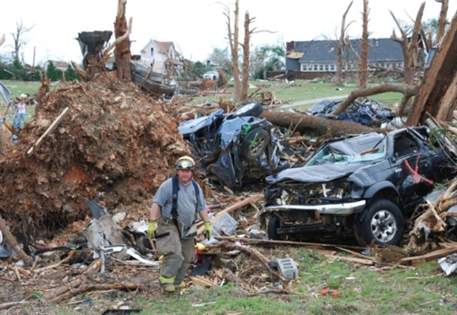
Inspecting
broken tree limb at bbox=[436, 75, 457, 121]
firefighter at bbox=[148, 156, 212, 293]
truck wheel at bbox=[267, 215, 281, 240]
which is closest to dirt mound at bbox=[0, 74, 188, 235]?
truck wheel at bbox=[267, 215, 281, 240]

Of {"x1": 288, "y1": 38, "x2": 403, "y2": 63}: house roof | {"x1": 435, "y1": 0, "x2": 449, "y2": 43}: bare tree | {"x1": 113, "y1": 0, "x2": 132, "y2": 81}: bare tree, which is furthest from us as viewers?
{"x1": 288, "y1": 38, "x2": 403, "y2": 63}: house roof

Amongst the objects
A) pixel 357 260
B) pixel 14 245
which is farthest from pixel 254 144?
pixel 14 245

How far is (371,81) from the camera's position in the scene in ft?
210

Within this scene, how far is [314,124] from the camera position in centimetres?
1939

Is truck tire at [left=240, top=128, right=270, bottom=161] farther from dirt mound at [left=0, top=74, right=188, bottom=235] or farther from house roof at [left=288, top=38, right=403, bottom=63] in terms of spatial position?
house roof at [left=288, top=38, right=403, bottom=63]

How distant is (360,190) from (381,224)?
1.83ft

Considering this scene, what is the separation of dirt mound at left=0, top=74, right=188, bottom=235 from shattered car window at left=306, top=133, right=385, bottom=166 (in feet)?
9.93

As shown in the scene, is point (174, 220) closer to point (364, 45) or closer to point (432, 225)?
point (432, 225)

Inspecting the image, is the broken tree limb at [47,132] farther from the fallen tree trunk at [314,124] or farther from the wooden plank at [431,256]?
the fallen tree trunk at [314,124]

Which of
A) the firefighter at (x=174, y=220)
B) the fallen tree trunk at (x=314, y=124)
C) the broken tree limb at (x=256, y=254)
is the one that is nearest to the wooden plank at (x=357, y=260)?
the broken tree limb at (x=256, y=254)

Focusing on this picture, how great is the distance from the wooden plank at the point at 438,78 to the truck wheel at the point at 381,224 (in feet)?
21.2

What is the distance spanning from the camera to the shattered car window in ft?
33.4

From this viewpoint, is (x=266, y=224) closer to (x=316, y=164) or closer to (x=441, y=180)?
(x=316, y=164)

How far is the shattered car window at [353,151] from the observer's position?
33.4ft
